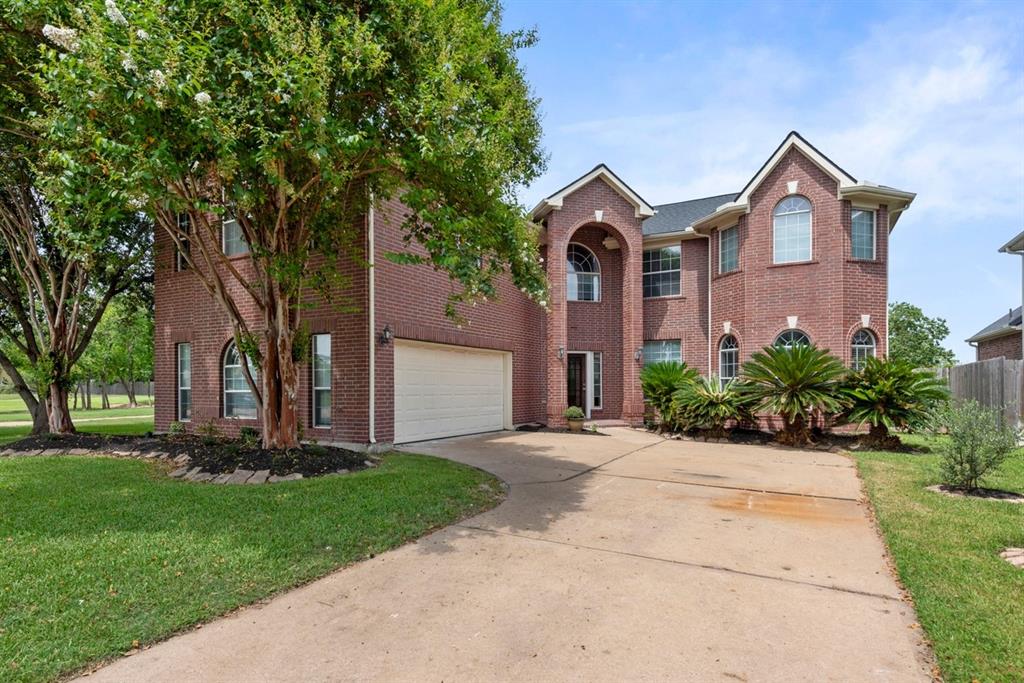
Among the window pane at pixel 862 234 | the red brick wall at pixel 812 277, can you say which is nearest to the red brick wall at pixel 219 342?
the red brick wall at pixel 812 277

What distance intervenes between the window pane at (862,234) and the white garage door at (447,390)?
938 centimetres

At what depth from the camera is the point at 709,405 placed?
1259cm

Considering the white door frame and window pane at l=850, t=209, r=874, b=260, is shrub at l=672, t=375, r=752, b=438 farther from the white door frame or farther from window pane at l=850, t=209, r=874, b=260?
window pane at l=850, t=209, r=874, b=260

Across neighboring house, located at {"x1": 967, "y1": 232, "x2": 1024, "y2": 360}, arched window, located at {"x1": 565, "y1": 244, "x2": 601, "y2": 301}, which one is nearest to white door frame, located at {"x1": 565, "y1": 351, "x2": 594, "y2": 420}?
arched window, located at {"x1": 565, "y1": 244, "x2": 601, "y2": 301}

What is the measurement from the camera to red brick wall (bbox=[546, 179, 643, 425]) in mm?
15281

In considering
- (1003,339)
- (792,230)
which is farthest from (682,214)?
(1003,339)

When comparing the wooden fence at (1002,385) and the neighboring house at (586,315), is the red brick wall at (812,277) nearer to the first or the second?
the neighboring house at (586,315)

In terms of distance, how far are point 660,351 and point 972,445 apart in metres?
10.6

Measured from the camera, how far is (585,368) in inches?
663

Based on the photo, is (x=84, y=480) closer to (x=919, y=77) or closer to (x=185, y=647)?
(x=185, y=647)

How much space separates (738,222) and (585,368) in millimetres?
6091

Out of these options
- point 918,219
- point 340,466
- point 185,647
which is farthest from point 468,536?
point 918,219

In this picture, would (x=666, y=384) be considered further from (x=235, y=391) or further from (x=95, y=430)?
(x=95, y=430)

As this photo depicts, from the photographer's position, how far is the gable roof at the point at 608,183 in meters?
15.3
